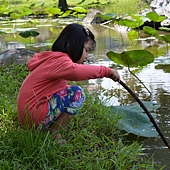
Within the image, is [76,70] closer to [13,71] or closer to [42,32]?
[13,71]

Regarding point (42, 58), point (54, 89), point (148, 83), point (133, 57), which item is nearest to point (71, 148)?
point (54, 89)

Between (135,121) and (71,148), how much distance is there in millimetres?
855

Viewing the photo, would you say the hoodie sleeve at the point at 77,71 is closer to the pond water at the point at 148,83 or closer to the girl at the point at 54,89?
the girl at the point at 54,89

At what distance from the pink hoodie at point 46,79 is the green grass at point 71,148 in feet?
0.33

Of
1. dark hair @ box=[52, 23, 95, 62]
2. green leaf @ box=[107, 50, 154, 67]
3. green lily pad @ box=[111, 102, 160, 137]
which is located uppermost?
dark hair @ box=[52, 23, 95, 62]

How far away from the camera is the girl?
214 centimetres

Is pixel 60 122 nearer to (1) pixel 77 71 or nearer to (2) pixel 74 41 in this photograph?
(1) pixel 77 71

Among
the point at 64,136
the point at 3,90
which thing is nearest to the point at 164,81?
the point at 3,90

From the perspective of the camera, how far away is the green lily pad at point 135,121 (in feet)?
8.66

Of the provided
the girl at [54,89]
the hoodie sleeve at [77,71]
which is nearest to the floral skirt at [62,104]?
the girl at [54,89]

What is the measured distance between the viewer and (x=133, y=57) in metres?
2.61

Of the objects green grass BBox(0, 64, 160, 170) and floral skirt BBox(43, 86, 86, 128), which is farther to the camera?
floral skirt BBox(43, 86, 86, 128)

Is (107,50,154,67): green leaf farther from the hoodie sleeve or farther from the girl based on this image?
the hoodie sleeve

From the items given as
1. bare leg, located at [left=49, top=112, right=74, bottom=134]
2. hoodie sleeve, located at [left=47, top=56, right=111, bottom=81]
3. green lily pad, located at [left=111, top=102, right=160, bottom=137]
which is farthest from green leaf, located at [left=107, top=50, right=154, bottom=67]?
bare leg, located at [left=49, top=112, right=74, bottom=134]
